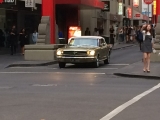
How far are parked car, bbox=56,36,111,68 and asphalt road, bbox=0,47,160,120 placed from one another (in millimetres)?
3219

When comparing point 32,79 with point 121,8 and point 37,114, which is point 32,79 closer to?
point 37,114

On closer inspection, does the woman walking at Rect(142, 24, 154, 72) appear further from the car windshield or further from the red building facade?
the red building facade

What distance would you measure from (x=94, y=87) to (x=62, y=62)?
824 centimetres

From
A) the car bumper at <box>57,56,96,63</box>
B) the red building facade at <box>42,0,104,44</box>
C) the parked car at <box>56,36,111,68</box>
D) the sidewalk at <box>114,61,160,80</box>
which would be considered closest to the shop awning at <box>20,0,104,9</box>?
the red building facade at <box>42,0,104,44</box>

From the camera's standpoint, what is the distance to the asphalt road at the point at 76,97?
10016mm

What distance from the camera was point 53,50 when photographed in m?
26.7

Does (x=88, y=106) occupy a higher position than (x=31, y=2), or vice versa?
(x=31, y=2)

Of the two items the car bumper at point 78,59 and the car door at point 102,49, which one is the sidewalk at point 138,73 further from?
the car door at point 102,49

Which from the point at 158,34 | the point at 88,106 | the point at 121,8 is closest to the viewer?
the point at 88,106

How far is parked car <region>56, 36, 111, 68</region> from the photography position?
74.0 feet

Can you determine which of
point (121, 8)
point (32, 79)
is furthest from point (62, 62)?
point (121, 8)

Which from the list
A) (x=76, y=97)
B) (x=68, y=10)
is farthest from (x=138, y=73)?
(x=68, y=10)

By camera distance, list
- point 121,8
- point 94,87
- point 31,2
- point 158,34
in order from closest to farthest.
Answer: point 94,87 < point 158,34 < point 31,2 < point 121,8

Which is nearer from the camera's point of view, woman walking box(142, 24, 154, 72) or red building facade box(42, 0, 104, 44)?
woman walking box(142, 24, 154, 72)
